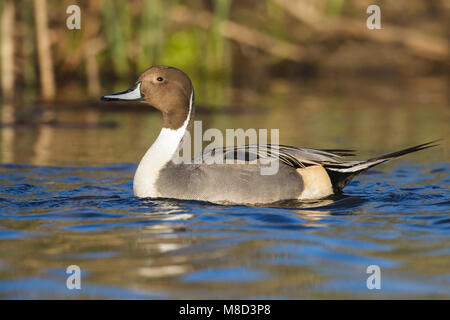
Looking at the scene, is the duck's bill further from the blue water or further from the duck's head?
the blue water

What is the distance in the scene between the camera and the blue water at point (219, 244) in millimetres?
3646

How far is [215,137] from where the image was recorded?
354 inches

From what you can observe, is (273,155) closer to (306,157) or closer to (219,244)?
(306,157)

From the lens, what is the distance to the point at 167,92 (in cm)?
593

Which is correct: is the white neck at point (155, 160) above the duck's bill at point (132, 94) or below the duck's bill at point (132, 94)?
below

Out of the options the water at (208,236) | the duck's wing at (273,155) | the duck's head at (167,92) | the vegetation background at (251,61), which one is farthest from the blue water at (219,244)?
the vegetation background at (251,61)

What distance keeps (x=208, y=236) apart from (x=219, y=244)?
7.9 inches

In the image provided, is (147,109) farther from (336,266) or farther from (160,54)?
(336,266)

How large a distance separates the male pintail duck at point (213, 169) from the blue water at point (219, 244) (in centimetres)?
12

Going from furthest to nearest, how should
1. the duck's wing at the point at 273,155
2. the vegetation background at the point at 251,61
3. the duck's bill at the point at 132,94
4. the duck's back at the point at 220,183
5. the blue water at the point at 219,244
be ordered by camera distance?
the vegetation background at the point at 251,61 < the duck's bill at the point at 132,94 < the duck's wing at the point at 273,155 < the duck's back at the point at 220,183 < the blue water at the point at 219,244

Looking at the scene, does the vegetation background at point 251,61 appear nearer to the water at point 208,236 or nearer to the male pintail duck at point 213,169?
the water at point 208,236
